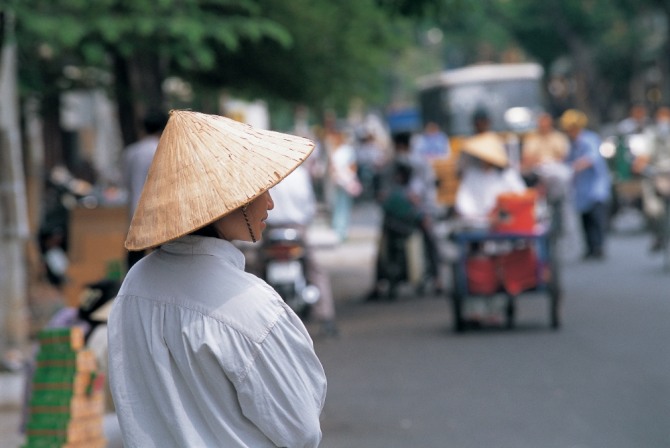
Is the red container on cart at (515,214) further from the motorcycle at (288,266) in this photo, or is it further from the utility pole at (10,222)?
the utility pole at (10,222)

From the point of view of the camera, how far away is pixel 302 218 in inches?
507

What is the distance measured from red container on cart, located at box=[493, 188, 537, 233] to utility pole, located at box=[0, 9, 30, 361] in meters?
3.77

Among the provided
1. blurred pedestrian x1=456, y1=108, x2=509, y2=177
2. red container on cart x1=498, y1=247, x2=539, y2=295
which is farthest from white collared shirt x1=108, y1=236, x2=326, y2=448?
blurred pedestrian x1=456, y1=108, x2=509, y2=177

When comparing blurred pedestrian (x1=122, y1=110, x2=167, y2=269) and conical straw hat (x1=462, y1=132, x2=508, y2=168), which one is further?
conical straw hat (x1=462, y1=132, x2=508, y2=168)

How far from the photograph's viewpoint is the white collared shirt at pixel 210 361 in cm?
305

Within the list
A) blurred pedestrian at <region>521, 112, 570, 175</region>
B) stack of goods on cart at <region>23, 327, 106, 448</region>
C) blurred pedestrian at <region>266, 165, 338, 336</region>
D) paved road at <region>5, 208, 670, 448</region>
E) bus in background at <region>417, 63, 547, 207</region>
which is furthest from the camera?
bus in background at <region>417, 63, 547, 207</region>

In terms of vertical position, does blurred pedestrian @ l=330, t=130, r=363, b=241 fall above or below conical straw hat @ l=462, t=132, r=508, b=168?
below

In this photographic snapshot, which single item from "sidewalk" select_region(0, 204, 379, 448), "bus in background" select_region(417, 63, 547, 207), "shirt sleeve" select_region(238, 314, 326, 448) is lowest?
"sidewalk" select_region(0, 204, 379, 448)

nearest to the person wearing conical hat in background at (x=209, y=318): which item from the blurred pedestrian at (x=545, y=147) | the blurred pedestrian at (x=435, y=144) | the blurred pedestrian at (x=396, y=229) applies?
the blurred pedestrian at (x=396, y=229)

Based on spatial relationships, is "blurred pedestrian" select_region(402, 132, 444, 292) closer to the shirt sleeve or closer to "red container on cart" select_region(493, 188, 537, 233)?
"red container on cart" select_region(493, 188, 537, 233)

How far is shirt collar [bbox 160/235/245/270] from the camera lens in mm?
3215

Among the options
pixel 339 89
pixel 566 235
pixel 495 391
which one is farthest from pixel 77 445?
pixel 566 235

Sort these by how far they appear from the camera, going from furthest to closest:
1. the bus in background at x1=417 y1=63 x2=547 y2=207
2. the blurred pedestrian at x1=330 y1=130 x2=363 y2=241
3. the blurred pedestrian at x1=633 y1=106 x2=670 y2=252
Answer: the bus in background at x1=417 y1=63 x2=547 y2=207, the blurred pedestrian at x1=330 y1=130 x2=363 y2=241, the blurred pedestrian at x1=633 y1=106 x2=670 y2=252

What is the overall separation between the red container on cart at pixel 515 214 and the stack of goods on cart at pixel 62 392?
5389 mm
